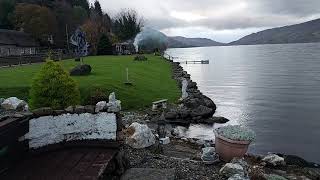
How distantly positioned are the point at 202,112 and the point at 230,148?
60.4 ft

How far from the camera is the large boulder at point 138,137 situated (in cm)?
1411

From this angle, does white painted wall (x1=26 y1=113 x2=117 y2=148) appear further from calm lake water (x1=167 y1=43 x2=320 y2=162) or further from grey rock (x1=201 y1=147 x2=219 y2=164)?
calm lake water (x1=167 y1=43 x2=320 y2=162)

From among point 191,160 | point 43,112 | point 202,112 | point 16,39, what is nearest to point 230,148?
point 191,160

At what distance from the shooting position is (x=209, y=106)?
35844mm

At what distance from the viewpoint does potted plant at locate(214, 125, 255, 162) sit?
13555 mm

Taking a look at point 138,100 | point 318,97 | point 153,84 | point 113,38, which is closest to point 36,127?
point 138,100

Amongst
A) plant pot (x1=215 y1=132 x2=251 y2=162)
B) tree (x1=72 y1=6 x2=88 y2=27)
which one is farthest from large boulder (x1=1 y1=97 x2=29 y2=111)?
tree (x1=72 y1=6 x2=88 y2=27)

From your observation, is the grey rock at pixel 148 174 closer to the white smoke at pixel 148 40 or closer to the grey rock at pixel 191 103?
the grey rock at pixel 191 103

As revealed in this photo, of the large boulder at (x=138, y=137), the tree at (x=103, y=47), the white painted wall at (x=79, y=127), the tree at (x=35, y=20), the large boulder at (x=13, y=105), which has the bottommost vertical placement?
the large boulder at (x=138, y=137)

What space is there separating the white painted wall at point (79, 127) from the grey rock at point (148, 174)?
4.11 ft

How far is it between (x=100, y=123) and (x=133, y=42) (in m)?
104

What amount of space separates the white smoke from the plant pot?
94.0 meters

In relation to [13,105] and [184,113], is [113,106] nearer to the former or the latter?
[13,105]

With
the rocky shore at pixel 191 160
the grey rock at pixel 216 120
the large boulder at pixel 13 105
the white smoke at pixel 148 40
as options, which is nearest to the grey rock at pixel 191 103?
the rocky shore at pixel 191 160
